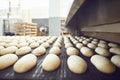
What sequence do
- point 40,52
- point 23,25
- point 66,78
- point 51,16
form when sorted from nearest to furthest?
point 66,78 < point 40,52 < point 51,16 < point 23,25

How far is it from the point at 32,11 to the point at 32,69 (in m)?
8.38

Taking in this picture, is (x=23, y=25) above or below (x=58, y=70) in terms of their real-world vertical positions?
above

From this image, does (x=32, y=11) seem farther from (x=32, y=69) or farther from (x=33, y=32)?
(x=32, y=69)

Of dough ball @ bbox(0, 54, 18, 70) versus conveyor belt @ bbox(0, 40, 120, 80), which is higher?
dough ball @ bbox(0, 54, 18, 70)

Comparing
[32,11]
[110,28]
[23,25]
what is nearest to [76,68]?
[110,28]

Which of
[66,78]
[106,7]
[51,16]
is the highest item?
[51,16]

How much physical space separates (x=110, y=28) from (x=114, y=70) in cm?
63

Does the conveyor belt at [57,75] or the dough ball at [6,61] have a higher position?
the dough ball at [6,61]

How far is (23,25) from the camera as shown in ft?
16.5

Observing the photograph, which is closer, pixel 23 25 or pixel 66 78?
pixel 66 78

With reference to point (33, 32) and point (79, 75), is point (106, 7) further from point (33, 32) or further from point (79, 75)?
point (33, 32)

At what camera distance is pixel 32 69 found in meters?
0.53

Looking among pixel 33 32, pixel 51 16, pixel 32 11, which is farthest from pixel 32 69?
pixel 32 11

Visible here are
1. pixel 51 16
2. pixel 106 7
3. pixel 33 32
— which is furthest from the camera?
pixel 33 32
